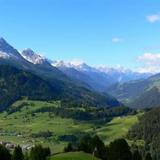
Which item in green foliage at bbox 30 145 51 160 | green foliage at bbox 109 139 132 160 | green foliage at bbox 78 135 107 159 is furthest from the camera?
green foliage at bbox 78 135 107 159

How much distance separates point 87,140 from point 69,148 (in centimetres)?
757

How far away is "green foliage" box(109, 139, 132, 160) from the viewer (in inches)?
6644

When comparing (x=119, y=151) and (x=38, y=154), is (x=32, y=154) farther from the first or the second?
(x=119, y=151)

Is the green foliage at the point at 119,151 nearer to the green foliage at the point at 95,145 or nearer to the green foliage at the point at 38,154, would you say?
the green foliage at the point at 95,145

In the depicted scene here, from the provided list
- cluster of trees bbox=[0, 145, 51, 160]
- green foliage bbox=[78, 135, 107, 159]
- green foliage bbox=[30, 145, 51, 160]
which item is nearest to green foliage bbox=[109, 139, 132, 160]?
green foliage bbox=[78, 135, 107, 159]

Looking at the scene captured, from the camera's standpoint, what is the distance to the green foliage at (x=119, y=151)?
16875 centimetres

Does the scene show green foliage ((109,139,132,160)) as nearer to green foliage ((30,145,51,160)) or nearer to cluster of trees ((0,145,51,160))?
cluster of trees ((0,145,51,160))

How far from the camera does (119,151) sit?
169 m

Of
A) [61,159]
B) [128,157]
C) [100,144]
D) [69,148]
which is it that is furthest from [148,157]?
[61,159]

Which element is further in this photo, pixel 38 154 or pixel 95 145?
pixel 95 145

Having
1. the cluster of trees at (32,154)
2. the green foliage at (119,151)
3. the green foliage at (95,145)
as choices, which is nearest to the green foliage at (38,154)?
the cluster of trees at (32,154)

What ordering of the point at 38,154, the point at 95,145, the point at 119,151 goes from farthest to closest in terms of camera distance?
the point at 95,145, the point at 119,151, the point at 38,154

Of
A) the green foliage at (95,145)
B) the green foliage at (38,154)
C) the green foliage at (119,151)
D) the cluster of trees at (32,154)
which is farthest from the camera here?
the green foliage at (95,145)

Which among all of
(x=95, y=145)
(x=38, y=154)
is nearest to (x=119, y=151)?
(x=95, y=145)
